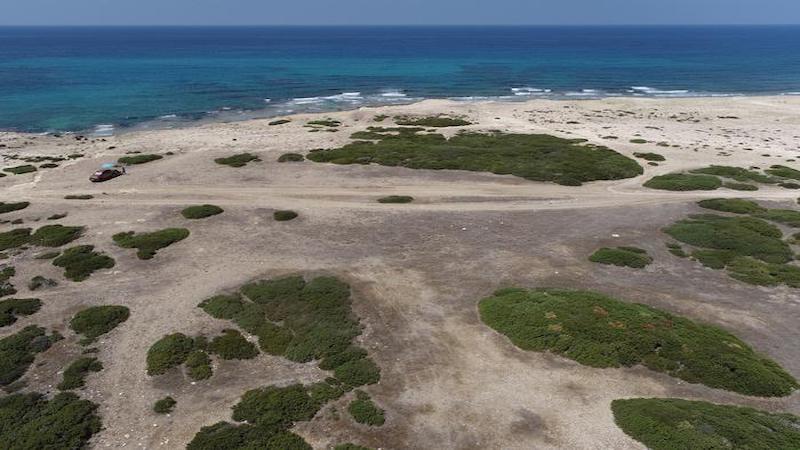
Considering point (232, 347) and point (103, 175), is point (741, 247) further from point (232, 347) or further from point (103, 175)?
point (103, 175)

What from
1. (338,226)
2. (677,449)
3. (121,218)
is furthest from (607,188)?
(121,218)

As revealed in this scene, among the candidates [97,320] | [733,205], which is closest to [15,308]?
[97,320]

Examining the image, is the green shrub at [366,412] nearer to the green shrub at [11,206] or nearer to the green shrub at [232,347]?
the green shrub at [232,347]

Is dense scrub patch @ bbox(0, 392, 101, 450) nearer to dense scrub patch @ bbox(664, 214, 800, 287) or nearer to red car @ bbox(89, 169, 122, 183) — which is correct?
dense scrub patch @ bbox(664, 214, 800, 287)

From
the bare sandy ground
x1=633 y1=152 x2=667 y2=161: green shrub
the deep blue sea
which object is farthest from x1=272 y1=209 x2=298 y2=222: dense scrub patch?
the deep blue sea

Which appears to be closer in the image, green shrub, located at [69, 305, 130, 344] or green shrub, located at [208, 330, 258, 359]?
green shrub, located at [208, 330, 258, 359]

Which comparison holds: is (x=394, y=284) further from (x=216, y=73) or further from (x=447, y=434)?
(x=216, y=73)

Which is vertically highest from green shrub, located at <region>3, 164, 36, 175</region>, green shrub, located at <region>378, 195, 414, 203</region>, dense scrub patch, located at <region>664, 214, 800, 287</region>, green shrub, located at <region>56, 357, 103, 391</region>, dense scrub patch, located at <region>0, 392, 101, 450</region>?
dense scrub patch, located at <region>664, 214, 800, 287</region>
